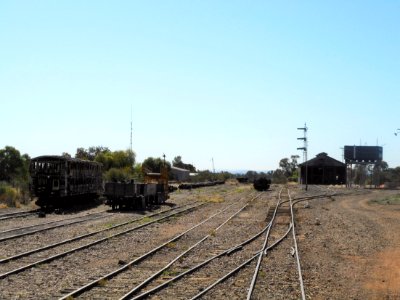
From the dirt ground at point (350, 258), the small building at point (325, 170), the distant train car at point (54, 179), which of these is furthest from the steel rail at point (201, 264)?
the small building at point (325, 170)

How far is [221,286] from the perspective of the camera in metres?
11.9

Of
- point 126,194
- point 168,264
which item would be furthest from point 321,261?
point 126,194

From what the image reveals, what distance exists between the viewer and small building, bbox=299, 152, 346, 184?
11156cm

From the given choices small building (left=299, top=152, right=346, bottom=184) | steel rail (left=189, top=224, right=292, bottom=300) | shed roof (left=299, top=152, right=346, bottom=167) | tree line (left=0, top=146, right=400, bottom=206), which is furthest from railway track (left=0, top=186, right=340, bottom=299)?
small building (left=299, top=152, right=346, bottom=184)

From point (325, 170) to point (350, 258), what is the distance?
9817 centimetres

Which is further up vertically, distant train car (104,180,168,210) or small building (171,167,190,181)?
small building (171,167,190,181)

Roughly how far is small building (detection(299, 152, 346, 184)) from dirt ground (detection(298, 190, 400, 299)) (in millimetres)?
82694

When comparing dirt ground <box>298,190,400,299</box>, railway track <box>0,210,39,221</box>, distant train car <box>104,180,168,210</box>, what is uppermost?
distant train car <box>104,180,168,210</box>

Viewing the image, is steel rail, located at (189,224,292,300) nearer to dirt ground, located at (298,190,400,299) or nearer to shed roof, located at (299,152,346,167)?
dirt ground, located at (298,190,400,299)

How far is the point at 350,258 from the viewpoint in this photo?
1666 centimetres

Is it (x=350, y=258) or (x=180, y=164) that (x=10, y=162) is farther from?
(x=180, y=164)

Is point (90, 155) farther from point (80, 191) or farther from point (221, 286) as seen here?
point (221, 286)

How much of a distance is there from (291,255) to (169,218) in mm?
13883

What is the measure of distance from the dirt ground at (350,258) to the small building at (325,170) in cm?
8269
